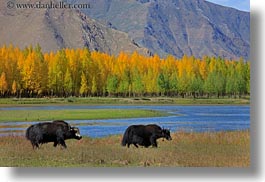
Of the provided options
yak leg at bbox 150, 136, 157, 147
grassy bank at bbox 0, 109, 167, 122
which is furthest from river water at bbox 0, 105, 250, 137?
yak leg at bbox 150, 136, 157, 147

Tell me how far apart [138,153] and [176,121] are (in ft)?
2.36

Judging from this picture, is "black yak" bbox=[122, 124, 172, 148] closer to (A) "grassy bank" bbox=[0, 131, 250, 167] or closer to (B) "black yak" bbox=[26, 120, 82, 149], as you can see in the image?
(A) "grassy bank" bbox=[0, 131, 250, 167]

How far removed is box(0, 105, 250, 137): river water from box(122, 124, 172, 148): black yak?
0.24ft

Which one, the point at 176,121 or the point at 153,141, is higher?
the point at 176,121

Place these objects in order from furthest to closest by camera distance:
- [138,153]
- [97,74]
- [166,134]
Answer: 1. [97,74]
2. [166,134]
3. [138,153]

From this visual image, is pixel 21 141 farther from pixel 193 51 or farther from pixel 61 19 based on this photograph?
pixel 193 51

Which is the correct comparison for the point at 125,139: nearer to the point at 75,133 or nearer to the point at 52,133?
the point at 75,133

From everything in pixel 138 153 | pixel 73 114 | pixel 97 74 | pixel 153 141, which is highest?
pixel 97 74

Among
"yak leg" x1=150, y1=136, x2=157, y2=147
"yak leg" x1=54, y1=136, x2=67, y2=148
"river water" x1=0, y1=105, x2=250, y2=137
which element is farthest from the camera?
"yak leg" x1=54, y1=136, x2=67, y2=148

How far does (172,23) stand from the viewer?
940 centimetres

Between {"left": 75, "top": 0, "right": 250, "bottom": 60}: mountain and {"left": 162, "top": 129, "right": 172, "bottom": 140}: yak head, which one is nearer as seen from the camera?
{"left": 162, "top": 129, "right": 172, "bottom": 140}: yak head

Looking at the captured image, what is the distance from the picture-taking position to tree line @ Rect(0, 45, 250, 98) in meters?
9.34

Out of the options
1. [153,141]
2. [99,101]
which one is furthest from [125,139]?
[99,101]

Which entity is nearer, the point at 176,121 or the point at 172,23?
the point at 176,121
